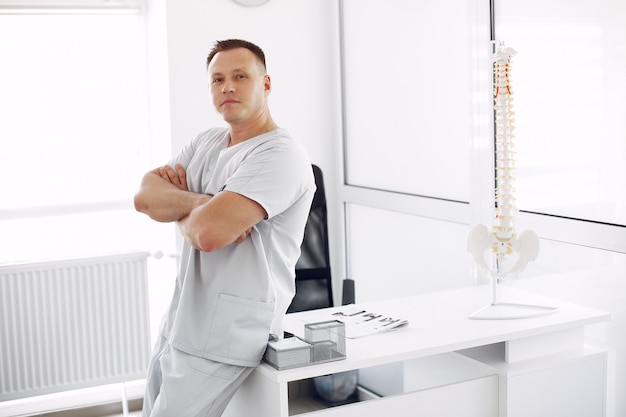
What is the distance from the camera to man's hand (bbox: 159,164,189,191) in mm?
2432

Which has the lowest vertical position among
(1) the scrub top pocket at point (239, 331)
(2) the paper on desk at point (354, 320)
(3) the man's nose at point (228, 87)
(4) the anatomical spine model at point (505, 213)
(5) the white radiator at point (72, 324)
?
(5) the white radiator at point (72, 324)

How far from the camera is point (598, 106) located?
2.50 meters

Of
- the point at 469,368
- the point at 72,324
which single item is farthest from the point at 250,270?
the point at 72,324

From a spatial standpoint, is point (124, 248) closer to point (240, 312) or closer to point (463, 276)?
point (463, 276)

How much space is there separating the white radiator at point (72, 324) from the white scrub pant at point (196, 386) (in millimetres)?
1544

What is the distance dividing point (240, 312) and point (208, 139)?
616 millimetres

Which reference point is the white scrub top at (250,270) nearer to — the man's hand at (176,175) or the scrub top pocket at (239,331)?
the scrub top pocket at (239,331)

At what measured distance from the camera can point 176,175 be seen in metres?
2.46

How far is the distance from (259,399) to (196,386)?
0.57ft

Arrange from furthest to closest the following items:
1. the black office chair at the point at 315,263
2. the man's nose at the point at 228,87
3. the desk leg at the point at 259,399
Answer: the black office chair at the point at 315,263, the man's nose at the point at 228,87, the desk leg at the point at 259,399

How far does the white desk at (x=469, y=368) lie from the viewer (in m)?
2.14

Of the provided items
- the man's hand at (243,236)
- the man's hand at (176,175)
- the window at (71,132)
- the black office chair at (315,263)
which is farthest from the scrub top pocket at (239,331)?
the window at (71,132)

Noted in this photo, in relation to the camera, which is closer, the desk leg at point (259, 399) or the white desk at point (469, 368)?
the desk leg at point (259, 399)

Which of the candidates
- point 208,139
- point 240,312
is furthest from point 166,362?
point 208,139
